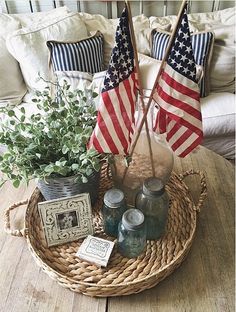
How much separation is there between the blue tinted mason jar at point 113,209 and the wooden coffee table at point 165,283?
0.18 m

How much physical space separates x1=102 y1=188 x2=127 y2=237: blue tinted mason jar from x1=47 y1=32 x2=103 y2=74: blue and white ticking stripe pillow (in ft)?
3.89

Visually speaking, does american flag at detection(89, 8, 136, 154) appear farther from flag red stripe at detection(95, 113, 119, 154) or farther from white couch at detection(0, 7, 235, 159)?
white couch at detection(0, 7, 235, 159)

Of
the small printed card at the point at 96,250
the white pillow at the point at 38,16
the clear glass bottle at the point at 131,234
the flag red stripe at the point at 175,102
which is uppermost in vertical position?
the white pillow at the point at 38,16

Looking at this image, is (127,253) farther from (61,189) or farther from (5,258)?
(5,258)

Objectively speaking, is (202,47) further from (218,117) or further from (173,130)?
(173,130)

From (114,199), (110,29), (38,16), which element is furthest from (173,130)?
(38,16)

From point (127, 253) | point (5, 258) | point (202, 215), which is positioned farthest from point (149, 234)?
point (5, 258)

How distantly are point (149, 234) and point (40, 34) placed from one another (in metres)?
1.47

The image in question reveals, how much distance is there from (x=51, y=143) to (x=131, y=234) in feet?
1.04

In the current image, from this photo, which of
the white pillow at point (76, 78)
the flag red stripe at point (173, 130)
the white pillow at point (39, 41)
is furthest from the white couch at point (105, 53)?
the flag red stripe at point (173, 130)

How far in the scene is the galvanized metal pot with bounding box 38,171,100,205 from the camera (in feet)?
2.47

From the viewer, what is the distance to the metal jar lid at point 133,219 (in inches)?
27.0

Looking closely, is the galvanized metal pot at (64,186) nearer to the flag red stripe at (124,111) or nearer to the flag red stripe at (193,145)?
the flag red stripe at (124,111)

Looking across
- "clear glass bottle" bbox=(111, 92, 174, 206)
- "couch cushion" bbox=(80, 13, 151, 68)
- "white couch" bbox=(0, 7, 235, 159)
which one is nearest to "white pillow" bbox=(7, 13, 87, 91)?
"white couch" bbox=(0, 7, 235, 159)
